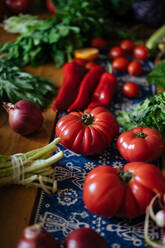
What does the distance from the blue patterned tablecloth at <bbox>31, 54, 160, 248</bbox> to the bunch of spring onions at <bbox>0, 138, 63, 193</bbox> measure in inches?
2.0

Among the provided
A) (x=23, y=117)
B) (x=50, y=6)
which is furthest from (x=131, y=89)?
(x=50, y=6)

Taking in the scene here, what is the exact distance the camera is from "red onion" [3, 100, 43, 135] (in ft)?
5.04

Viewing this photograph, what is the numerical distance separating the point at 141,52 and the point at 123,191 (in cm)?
147

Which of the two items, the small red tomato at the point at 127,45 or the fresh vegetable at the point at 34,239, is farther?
the small red tomato at the point at 127,45

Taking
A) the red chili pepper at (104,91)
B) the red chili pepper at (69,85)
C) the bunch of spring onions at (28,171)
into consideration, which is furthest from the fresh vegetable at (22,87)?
the bunch of spring onions at (28,171)

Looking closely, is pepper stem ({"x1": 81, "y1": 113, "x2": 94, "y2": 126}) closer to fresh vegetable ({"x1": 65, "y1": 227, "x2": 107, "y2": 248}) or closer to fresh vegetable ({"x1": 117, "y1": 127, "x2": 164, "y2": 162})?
fresh vegetable ({"x1": 117, "y1": 127, "x2": 164, "y2": 162})

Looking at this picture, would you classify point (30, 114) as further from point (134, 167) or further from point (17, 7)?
point (17, 7)

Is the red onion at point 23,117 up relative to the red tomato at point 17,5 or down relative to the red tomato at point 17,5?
down

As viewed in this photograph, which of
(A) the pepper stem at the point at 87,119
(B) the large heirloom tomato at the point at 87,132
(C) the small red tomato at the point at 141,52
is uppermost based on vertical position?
(C) the small red tomato at the point at 141,52

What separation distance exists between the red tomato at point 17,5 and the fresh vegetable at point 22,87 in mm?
928

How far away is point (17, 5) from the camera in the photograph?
2.64 m

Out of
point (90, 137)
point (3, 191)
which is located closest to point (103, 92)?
point (90, 137)

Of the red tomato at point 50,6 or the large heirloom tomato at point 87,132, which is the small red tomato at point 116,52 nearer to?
the red tomato at point 50,6

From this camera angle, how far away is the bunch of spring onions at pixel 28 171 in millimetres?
1286
